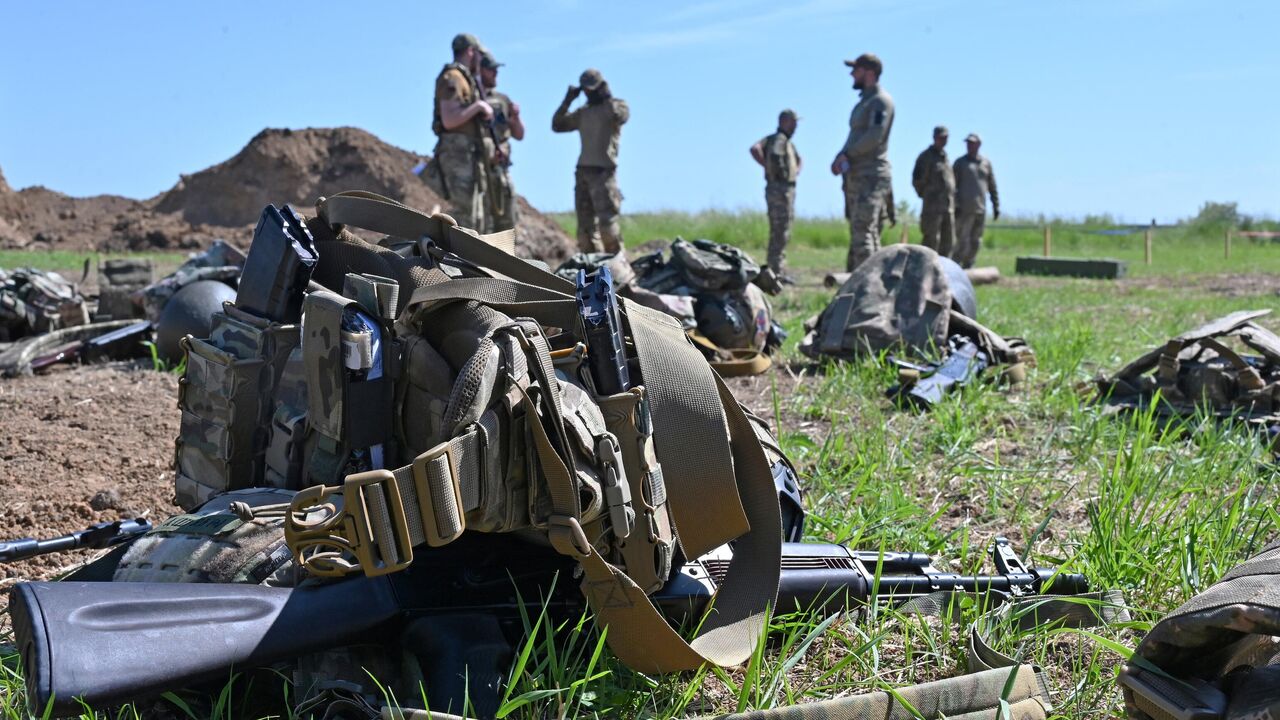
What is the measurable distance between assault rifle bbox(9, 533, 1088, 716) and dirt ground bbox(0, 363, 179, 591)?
125 centimetres

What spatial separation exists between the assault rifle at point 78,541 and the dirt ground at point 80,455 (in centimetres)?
20

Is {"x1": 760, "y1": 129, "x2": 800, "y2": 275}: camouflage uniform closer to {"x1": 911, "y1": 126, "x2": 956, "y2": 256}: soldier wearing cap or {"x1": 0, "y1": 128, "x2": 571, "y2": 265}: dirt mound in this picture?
{"x1": 911, "y1": 126, "x2": 956, "y2": 256}: soldier wearing cap

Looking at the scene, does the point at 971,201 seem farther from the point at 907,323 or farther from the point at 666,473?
the point at 666,473

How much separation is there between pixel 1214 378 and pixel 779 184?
9.57 meters

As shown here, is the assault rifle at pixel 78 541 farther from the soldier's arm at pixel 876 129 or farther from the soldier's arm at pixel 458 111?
the soldier's arm at pixel 876 129

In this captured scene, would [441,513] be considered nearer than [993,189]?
Yes

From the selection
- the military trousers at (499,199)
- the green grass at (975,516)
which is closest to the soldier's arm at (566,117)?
the military trousers at (499,199)

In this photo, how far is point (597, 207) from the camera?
1100cm

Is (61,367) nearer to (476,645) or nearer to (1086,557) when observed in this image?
(476,645)

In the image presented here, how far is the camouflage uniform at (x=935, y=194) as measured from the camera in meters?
14.9

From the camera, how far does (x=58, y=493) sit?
10.8 feet

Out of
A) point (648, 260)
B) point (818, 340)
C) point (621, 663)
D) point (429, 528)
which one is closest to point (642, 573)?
point (621, 663)

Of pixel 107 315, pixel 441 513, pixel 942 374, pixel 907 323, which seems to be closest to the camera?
pixel 441 513

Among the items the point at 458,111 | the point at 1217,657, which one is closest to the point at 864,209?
the point at 458,111
